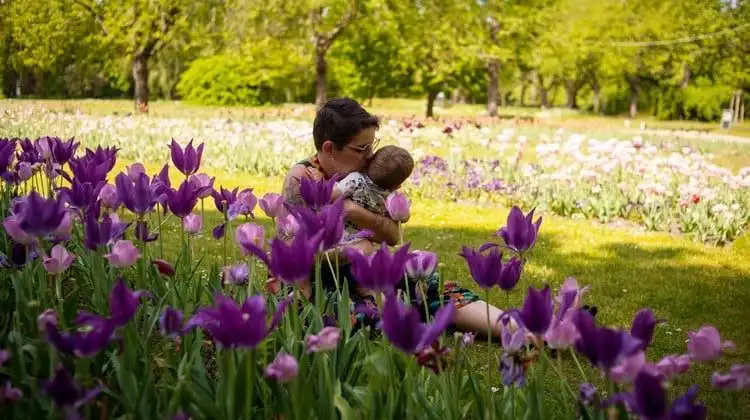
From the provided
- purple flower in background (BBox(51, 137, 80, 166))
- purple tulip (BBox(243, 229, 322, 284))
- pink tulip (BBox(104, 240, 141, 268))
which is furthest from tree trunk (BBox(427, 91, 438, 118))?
purple tulip (BBox(243, 229, 322, 284))

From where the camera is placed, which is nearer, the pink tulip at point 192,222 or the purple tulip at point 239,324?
the purple tulip at point 239,324

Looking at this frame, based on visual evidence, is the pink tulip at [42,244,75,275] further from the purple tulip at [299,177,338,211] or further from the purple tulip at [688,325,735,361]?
the purple tulip at [688,325,735,361]

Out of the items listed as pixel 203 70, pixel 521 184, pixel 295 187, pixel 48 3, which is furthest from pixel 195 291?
pixel 203 70

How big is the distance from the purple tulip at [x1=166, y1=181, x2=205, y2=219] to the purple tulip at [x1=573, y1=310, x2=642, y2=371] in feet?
4.41

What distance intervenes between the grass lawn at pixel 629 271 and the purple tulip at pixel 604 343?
1685mm

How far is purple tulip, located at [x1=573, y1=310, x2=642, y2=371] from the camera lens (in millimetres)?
1254

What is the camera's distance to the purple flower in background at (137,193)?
2.12 metres

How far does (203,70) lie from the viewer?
40.6 m

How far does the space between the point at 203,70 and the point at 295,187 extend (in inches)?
1531

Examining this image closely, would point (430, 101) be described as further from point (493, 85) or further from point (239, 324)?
point (239, 324)

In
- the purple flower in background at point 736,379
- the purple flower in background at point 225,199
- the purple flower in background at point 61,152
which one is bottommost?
the purple flower in background at point 736,379

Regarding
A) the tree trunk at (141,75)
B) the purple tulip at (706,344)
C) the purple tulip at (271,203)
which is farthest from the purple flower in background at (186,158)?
the tree trunk at (141,75)

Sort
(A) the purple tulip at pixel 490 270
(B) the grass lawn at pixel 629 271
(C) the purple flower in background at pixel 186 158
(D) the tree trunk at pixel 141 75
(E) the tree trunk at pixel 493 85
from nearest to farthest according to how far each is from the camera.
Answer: (A) the purple tulip at pixel 490 270 → (C) the purple flower in background at pixel 186 158 → (B) the grass lawn at pixel 629 271 → (D) the tree trunk at pixel 141 75 → (E) the tree trunk at pixel 493 85

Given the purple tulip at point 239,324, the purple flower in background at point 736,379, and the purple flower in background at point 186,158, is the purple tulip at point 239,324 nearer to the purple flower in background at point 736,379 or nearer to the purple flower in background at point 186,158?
the purple flower in background at point 736,379
